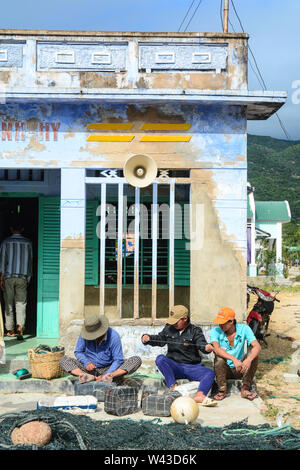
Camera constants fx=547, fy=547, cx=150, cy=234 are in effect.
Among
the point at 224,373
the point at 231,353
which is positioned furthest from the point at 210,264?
the point at 224,373

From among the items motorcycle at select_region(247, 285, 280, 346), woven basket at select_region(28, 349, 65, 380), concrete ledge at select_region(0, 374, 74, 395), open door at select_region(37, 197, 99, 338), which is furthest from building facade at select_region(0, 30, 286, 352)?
motorcycle at select_region(247, 285, 280, 346)

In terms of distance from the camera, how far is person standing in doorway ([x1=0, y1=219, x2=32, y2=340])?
364 inches

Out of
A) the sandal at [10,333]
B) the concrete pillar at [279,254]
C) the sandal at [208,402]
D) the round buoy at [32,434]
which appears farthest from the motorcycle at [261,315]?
the concrete pillar at [279,254]

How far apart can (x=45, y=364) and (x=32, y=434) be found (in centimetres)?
250

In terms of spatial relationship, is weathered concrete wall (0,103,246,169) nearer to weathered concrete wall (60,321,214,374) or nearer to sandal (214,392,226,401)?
weathered concrete wall (60,321,214,374)

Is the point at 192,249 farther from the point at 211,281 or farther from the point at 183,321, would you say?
the point at 183,321

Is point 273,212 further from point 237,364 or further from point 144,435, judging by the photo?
point 144,435

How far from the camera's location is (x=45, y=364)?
23.7ft

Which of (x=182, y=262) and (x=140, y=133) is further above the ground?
(x=140, y=133)

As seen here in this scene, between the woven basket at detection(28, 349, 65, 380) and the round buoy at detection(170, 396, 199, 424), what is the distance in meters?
2.21

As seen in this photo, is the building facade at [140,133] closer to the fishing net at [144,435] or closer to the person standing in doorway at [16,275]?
the person standing in doorway at [16,275]

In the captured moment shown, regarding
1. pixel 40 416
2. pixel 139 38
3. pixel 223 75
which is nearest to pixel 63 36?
pixel 139 38

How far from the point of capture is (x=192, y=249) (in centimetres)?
802
